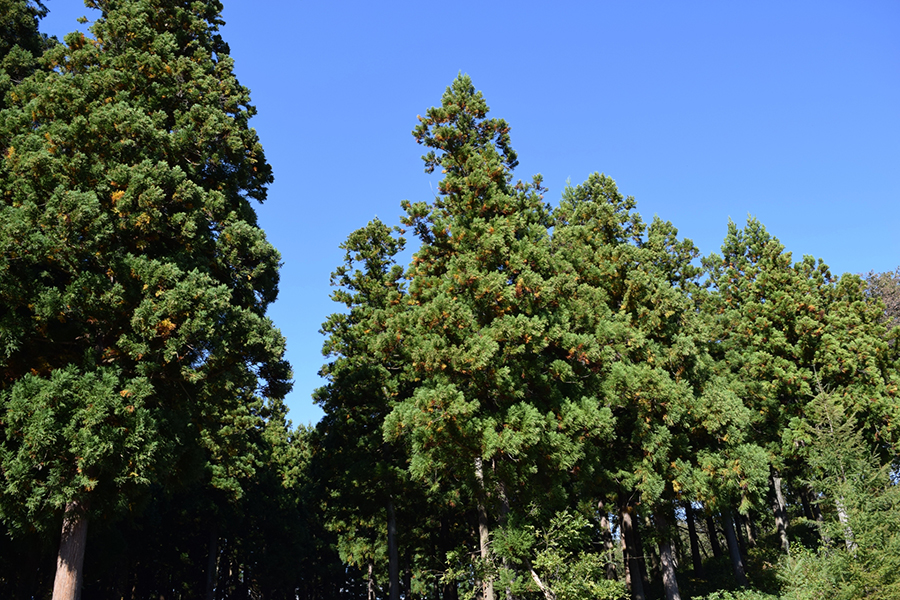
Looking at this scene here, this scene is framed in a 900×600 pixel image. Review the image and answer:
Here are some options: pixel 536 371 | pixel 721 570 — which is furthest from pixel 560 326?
pixel 721 570

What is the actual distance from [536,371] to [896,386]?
20.1 metres

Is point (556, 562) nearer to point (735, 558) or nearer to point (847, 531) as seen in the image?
point (847, 531)

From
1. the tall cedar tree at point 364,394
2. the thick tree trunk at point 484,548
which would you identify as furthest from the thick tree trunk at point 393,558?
the thick tree trunk at point 484,548

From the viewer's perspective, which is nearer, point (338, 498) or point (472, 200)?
point (472, 200)

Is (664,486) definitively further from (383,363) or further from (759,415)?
(383,363)

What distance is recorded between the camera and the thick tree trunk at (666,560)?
17.9 metres

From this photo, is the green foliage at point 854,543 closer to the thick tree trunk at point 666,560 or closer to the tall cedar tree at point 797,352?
the thick tree trunk at point 666,560

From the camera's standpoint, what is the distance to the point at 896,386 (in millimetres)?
24688

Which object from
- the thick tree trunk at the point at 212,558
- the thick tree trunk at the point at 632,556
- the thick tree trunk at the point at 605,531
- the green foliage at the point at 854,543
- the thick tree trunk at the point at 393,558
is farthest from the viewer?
the thick tree trunk at the point at 212,558

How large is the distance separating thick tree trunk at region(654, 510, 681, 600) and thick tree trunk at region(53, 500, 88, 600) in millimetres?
16079

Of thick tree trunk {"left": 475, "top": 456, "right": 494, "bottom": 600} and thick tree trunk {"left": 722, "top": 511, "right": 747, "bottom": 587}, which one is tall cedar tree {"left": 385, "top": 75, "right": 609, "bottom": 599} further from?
thick tree trunk {"left": 722, "top": 511, "right": 747, "bottom": 587}

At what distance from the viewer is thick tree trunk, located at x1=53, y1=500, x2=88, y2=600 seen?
9927mm

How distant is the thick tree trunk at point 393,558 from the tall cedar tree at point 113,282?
10.5 metres

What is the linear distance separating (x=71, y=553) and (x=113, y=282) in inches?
200
